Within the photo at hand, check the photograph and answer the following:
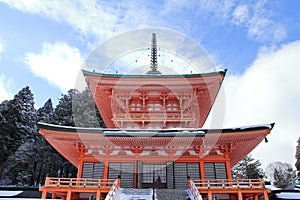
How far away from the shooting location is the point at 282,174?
42438mm

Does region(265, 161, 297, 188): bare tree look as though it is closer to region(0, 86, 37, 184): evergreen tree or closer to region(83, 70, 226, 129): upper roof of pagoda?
region(83, 70, 226, 129): upper roof of pagoda

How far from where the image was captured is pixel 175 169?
1444cm

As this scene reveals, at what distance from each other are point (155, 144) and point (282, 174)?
129ft

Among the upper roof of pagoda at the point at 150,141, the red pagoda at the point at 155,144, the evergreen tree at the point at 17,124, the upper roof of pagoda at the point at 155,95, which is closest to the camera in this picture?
the red pagoda at the point at 155,144

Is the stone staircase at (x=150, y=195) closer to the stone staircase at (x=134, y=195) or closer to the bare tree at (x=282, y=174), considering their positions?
the stone staircase at (x=134, y=195)

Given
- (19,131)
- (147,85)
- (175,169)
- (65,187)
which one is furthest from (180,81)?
(19,131)

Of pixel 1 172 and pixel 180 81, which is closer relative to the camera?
pixel 180 81

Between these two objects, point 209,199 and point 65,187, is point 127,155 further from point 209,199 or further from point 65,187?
point 209,199

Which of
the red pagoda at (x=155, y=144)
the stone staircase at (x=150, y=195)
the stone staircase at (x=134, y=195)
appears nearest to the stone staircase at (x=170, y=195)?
the stone staircase at (x=150, y=195)

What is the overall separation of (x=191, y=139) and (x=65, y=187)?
7.51 m

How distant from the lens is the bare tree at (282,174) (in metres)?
37.6

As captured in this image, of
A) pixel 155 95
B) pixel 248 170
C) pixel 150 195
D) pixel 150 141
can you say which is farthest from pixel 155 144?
pixel 248 170

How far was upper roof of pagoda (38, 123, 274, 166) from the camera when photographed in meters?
12.9

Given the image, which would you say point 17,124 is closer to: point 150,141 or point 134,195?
point 150,141
